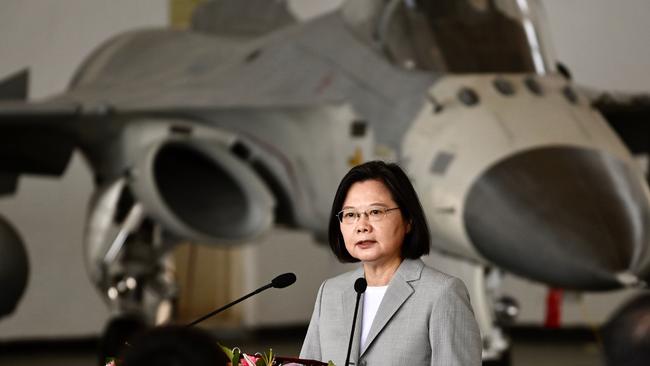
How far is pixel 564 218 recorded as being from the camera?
11.5ft

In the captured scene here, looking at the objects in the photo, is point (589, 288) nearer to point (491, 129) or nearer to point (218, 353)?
point (491, 129)

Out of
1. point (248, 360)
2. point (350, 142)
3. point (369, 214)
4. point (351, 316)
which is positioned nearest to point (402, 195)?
point (369, 214)

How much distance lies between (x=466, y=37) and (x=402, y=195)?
125 inches

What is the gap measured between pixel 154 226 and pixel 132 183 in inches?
20.3

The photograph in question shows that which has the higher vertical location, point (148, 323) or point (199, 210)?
point (199, 210)

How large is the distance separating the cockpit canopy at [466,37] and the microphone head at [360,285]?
122 inches

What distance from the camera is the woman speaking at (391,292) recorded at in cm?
118

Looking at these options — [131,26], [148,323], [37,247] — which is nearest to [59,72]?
[131,26]

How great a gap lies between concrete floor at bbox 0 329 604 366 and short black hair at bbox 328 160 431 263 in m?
5.75

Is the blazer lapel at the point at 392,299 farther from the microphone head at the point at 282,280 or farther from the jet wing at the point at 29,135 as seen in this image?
the jet wing at the point at 29,135

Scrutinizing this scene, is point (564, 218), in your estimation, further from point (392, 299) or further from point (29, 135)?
point (29, 135)

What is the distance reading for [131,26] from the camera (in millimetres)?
8914

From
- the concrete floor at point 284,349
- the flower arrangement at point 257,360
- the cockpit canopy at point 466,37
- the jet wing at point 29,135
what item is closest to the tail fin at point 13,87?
the jet wing at point 29,135

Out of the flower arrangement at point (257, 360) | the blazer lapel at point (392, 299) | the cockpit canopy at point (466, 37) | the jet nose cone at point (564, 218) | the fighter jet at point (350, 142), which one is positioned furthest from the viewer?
the cockpit canopy at point (466, 37)
